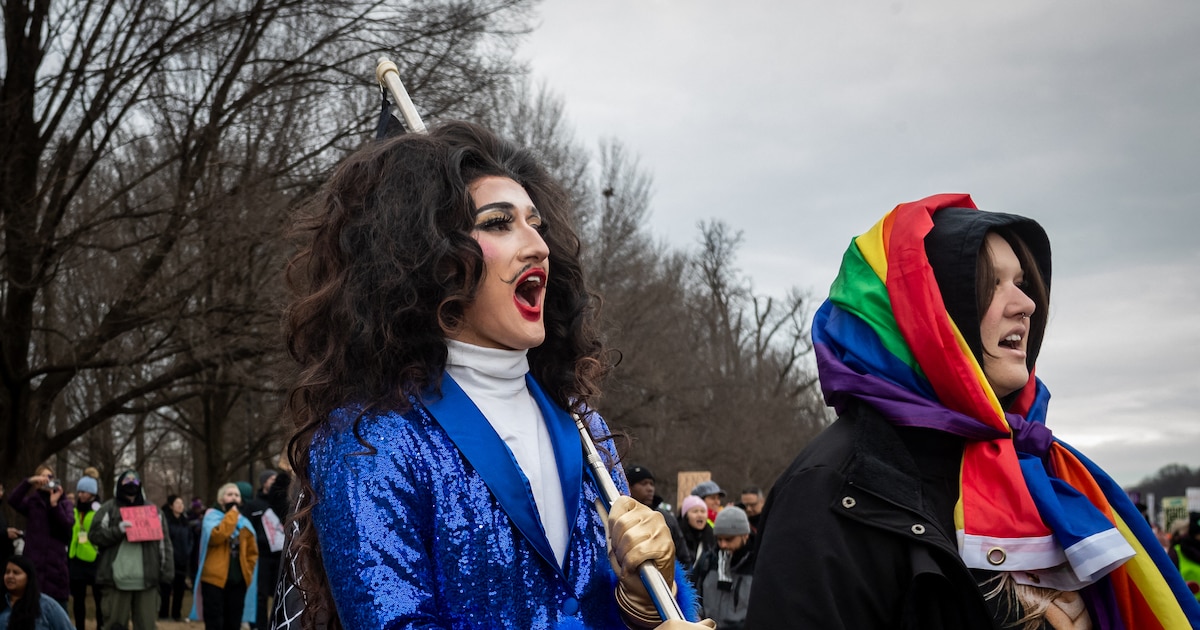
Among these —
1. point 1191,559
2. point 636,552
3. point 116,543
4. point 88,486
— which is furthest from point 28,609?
point 1191,559

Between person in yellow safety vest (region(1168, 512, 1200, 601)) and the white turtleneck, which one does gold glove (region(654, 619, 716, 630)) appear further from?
person in yellow safety vest (region(1168, 512, 1200, 601))

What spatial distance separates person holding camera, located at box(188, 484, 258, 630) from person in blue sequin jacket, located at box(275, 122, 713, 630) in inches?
339

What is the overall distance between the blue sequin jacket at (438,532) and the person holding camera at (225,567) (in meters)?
8.86

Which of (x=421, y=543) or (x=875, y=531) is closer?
(x=421, y=543)

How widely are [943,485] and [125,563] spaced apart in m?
9.85

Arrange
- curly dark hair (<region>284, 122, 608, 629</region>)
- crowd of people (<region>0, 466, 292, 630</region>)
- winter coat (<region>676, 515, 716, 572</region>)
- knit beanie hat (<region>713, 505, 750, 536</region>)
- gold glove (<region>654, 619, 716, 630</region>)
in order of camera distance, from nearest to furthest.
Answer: gold glove (<region>654, 619, 716, 630</region>), curly dark hair (<region>284, 122, 608, 629</region>), knit beanie hat (<region>713, 505, 750, 536</region>), winter coat (<region>676, 515, 716, 572</region>), crowd of people (<region>0, 466, 292, 630</region>)

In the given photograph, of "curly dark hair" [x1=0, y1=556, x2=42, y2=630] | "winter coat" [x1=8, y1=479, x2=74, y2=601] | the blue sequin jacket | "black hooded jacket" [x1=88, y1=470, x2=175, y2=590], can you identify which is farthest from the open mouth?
"black hooded jacket" [x1=88, y1=470, x2=175, y2=590]

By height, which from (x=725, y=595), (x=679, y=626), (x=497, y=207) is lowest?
(x=725, y=595)

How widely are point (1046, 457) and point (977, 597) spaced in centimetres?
56

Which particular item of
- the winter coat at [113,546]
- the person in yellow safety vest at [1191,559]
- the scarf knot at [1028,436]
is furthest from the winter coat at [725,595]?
the winter coat at [113,546]

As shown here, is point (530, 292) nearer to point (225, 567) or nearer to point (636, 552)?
point (636, 552)

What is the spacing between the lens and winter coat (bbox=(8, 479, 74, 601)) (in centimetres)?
1041

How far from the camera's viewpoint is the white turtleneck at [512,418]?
2594 mm

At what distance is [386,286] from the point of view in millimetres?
2613
